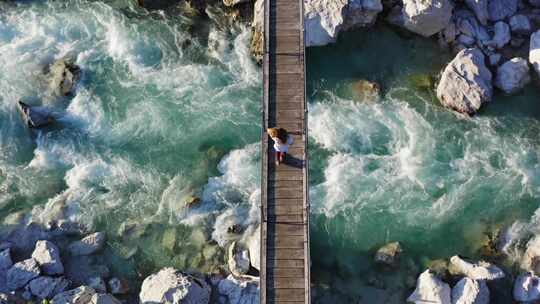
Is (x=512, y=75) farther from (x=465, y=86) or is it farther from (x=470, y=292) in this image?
(x=470, y=292)

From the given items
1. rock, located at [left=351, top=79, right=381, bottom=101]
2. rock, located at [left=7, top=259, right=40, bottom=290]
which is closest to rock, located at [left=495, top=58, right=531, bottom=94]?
rock, located at [left=351, top=79, right=381, bottom=101]

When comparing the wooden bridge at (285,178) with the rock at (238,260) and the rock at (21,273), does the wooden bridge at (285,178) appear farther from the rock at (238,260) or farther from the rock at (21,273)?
the rock at (21,273)

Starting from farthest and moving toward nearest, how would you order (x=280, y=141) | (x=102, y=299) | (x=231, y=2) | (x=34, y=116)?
(x=231, y=2) < (x=34, y=116) < (x=102, y=299) < (x=280, y=141)

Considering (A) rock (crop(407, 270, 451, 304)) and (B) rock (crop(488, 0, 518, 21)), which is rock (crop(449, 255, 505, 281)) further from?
(B) rock (crop(488, 0, 518, 21))

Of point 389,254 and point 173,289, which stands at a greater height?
point 389,254

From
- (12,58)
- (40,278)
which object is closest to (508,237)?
(40,278)

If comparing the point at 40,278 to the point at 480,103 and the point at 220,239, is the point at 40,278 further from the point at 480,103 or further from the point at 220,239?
the point at 480,103

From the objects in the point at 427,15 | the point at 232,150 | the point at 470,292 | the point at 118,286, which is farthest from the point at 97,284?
the point at 427,15
